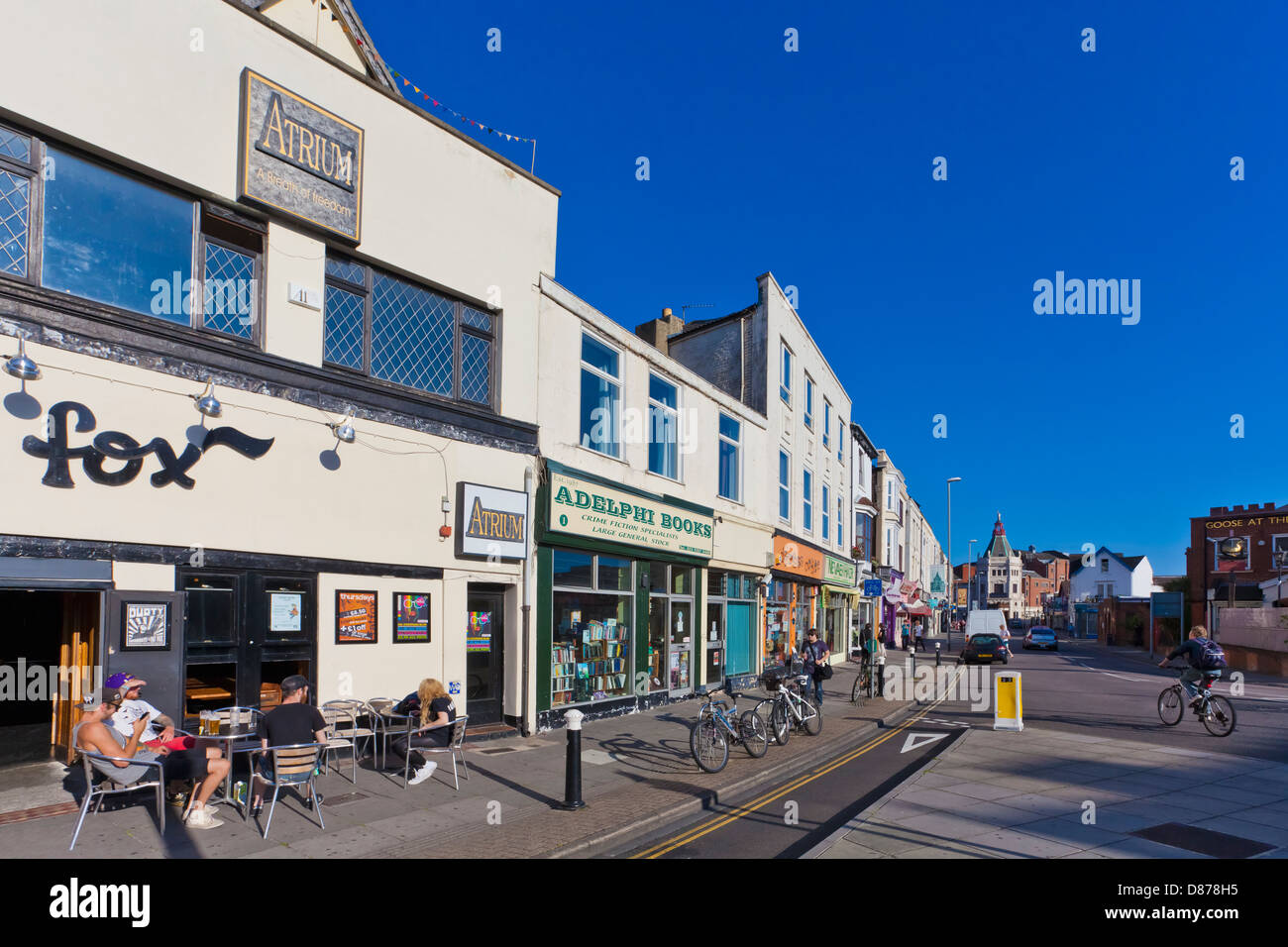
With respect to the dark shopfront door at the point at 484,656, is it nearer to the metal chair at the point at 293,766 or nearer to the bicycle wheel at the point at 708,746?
the bicycle wheel at the point at 708,746

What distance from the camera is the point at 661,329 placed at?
24.2 m

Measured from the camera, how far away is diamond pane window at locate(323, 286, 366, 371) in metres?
10.5

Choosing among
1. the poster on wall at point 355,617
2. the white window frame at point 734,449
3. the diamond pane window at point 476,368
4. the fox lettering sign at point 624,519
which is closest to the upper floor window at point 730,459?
the white window frame at point 734,449

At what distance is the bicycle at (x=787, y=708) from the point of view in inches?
503

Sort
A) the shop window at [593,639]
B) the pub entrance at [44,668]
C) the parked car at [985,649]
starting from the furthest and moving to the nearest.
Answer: the parked car at [985,649] → the shop window at [593,639] → the pub entrance at [44,668]

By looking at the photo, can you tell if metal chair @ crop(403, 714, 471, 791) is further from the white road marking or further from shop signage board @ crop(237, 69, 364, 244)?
the white road marking

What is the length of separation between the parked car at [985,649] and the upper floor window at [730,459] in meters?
17.2

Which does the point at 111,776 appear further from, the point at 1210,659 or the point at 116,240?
the point at 1210,659

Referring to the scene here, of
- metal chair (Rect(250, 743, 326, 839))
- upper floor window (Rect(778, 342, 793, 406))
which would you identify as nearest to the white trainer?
metal chair (Rect(250, 743, 326, 839))

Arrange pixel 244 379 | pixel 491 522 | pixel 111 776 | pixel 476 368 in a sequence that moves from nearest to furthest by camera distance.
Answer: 1. pixel 111 776
2. pixel 244 379
3. pixel 491 522
4. pixel 476 368

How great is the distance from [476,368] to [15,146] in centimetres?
614

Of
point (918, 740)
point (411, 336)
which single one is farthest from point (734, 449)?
point (411, 336)

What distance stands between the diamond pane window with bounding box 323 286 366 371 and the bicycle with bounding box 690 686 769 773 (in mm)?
6517
